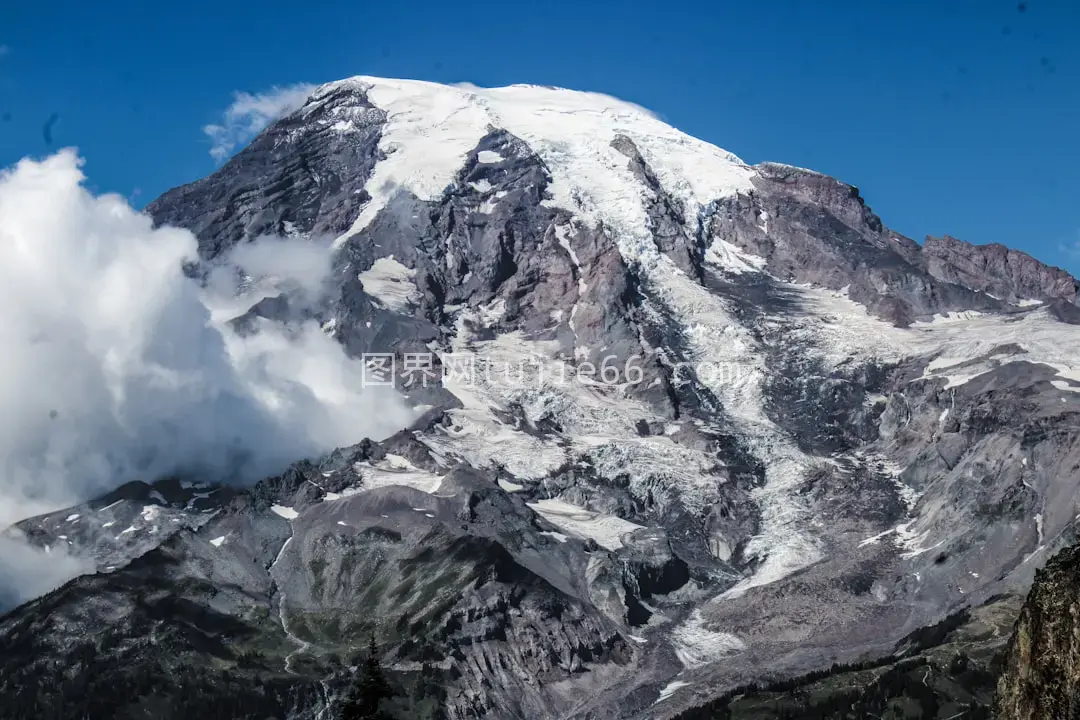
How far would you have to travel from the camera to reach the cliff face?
33.2 m

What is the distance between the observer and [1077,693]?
3278 cm

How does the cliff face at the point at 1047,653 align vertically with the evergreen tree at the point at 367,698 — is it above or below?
below

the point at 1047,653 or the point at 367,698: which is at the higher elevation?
the point at 367,698

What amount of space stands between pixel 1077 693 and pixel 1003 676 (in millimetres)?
2629

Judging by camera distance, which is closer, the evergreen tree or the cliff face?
the cliff face

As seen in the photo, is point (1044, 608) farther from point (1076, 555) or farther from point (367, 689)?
Result: point (367, 689)

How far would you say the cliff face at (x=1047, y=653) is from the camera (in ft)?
109

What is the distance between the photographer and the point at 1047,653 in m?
34.0

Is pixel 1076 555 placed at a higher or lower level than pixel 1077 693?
higher

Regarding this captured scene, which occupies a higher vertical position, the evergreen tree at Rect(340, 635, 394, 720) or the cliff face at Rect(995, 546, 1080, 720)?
the evergreen tree at Rect(340, 635, 394, 720)

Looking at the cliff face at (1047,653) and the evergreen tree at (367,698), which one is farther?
the evergreen tree at (367,698)

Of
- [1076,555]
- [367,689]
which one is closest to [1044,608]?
[1076,555]

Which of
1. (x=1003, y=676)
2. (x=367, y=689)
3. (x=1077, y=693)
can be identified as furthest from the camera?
(x=367, y=689)

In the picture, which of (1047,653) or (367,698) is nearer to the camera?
(1047,653)
